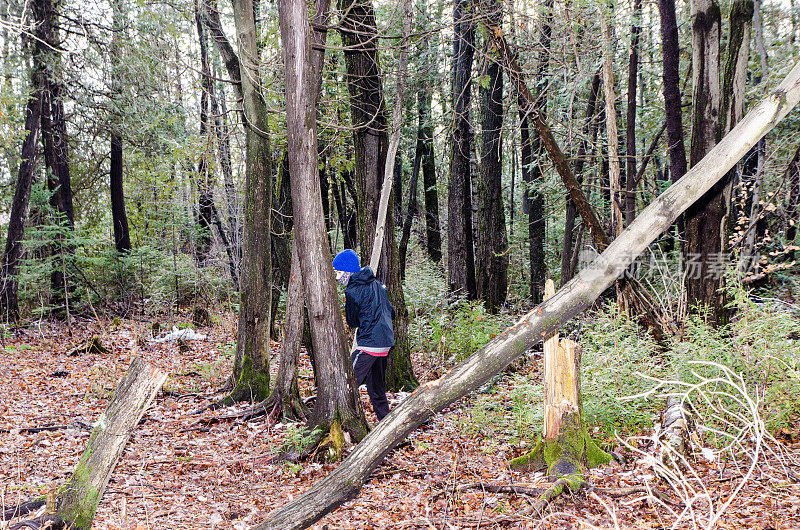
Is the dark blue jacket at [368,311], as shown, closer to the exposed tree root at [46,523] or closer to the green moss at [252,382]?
the green moss at [252,382]

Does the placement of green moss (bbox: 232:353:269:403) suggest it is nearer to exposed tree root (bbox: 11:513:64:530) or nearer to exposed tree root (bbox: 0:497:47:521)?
exposed tree root (bbox: 0:497:47:521)

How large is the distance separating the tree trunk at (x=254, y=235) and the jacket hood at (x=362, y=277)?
82.1 inches

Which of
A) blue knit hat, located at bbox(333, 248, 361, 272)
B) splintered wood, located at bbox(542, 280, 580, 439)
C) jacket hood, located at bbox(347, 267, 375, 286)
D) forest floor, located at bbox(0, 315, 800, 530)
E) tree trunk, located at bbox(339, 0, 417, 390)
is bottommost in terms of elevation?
forest floor, located at bbox(0, 315, 800, 530)

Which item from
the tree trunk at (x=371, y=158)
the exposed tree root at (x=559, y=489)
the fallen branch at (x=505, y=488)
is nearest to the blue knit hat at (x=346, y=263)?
the tree trunk at (x=371, y=158)

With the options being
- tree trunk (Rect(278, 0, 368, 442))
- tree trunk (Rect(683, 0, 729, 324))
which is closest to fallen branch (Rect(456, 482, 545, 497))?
tree trunk (Rect(278, 0, 368, 442))

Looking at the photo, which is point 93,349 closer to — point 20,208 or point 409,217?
point 20,208

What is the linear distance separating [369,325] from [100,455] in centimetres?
309

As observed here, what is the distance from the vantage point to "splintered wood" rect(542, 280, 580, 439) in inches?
193

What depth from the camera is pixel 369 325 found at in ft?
20.2

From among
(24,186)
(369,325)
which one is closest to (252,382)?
(369,325)

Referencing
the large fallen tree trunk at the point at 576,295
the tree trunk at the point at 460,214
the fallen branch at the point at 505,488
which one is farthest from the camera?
the tree trunk at the point at 460,214

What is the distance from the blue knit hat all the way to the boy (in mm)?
24

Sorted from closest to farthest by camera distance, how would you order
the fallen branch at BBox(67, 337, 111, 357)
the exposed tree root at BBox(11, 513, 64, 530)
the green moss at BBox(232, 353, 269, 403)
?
the exposed tree root at BBox(11, 513, 64, 530)
the green moss at BBox(232, 353, 269, 403)
the fallen branch at BBox(67, 337, 111, 357)

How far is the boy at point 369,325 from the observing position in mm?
6141
